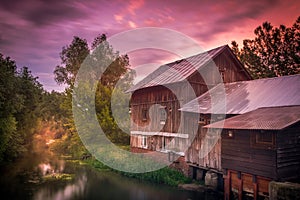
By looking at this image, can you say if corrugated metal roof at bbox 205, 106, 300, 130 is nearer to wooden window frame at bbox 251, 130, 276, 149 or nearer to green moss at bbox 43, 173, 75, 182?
wooden window frame at bbox 251, 130, 276, 149

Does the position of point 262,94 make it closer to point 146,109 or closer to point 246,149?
point 246,149

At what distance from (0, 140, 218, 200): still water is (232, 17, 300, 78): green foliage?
20.4 m

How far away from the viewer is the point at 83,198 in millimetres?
16828

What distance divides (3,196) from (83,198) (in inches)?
188

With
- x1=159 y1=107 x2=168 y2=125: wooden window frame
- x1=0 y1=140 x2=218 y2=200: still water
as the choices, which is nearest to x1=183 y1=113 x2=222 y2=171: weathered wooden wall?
x1=0 y1=140 x2=218 y2=200: still water

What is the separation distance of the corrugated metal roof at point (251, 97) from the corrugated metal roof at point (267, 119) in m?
0.91

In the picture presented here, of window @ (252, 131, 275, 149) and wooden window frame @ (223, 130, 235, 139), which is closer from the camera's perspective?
window @ (252, 131, 275, 149)

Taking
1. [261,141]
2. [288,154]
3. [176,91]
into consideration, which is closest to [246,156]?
[261,141]

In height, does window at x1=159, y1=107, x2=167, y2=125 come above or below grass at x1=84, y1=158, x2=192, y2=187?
above

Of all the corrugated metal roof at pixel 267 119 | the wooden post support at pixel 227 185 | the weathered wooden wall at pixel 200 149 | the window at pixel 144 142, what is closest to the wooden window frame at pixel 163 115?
the weathered wooden wall at pixel 200 149

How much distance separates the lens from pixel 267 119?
39.0 ft

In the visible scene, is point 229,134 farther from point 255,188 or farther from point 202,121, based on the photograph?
point 202,121

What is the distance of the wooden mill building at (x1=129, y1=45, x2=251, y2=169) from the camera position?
20.1 metres

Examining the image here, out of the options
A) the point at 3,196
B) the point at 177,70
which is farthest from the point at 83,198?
the point at 177,70
